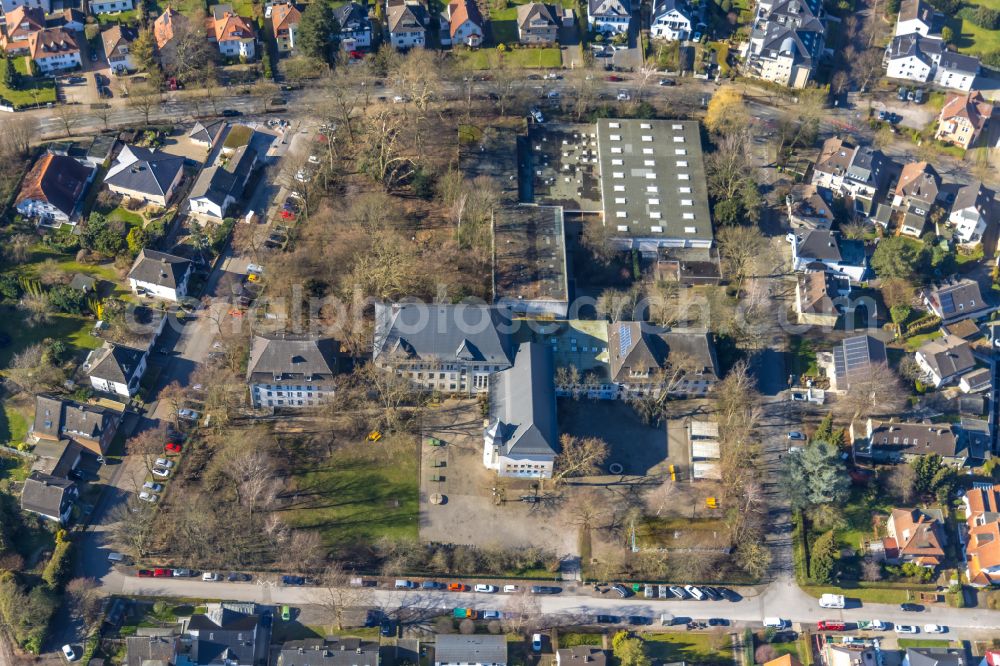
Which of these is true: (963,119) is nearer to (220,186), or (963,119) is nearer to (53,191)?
(220,186)

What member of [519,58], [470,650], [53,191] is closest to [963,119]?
[519,58]

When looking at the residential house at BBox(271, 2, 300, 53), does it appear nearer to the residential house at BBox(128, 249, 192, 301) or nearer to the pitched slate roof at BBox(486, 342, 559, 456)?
the residential house at BBox(128, 249, 192, 301)

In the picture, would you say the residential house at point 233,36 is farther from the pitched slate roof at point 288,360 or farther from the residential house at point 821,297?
the residential house at point 821,297

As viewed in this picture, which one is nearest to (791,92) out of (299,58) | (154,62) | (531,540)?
(299,58)

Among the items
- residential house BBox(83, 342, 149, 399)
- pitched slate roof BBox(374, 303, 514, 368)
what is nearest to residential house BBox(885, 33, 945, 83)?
pitched slate roof BBox(374, 303, 514, 368)

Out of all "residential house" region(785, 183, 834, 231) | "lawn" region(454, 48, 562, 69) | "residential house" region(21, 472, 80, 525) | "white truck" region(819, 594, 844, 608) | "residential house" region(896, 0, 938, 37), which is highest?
"residential house" region(896, 0, 938, 37)

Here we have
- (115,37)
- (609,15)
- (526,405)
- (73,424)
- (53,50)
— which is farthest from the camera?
(609,15)
